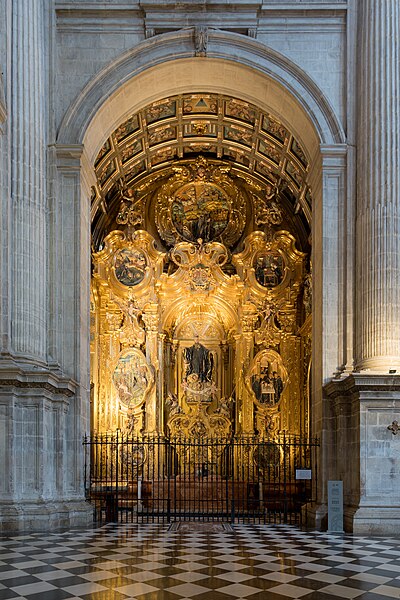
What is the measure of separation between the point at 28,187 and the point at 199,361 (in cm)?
1520

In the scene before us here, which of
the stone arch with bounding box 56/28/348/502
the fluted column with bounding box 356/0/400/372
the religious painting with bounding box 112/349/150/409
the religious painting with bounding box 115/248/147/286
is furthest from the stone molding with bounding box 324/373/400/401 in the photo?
the religious painting with bounding box 115/248/147/286

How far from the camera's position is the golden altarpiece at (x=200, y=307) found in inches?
1167

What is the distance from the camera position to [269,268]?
99.4 ft

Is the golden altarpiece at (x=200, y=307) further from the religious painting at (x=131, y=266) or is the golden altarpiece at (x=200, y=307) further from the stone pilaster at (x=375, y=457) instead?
the stone pilaster at (x=375, y=457)

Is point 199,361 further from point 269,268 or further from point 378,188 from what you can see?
point 378,188

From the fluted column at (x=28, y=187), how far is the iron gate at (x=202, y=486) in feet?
10.8

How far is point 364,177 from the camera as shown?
18422mm

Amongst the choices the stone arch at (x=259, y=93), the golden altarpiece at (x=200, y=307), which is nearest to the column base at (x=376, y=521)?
the stone arch at (x=259, y=93)

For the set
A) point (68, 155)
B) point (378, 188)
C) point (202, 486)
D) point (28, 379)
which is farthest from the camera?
point (202, 486)

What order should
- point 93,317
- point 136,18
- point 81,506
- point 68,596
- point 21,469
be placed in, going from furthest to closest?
point 93,317
point 136,18
point 81,506
point 21,469
point 68,596

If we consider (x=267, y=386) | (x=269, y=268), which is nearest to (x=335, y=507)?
(x=267, y=386)

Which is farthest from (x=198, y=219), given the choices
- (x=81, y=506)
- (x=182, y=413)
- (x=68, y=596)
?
(x=68, y=596)

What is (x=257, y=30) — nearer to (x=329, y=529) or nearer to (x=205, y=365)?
(x=329, y=529)

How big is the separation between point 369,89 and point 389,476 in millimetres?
8820
